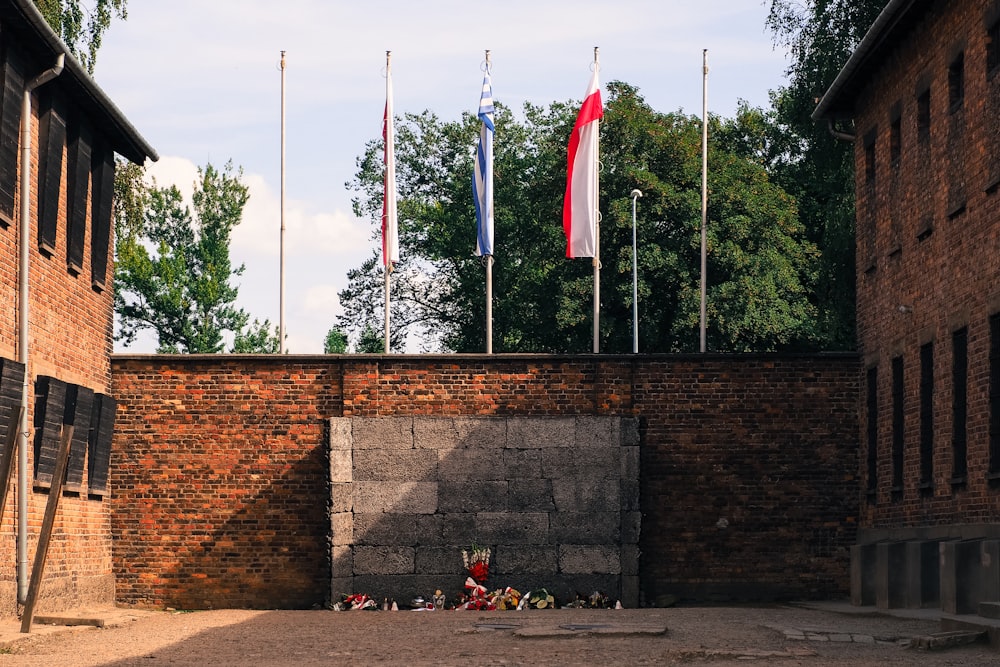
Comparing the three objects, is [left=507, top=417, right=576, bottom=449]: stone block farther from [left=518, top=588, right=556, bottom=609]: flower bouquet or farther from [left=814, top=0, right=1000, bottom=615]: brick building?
[left=814, top=0, right=1000, bottom=615]: brick building

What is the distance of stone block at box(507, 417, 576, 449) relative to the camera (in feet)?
78.9

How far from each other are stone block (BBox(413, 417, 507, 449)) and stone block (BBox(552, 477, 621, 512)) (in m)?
1.11

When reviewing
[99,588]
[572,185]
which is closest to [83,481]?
[99,588]

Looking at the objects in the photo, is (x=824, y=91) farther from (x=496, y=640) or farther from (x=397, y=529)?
(x=496, y=640)

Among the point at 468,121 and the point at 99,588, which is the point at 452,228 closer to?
the point at 468,121

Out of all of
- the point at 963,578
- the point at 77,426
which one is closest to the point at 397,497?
the point at 77,426

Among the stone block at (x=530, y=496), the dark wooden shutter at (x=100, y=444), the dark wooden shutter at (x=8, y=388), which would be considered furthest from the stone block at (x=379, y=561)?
the dark wooden shutter at (x=8, y=388)

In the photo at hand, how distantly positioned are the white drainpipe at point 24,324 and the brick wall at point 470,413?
410 cm

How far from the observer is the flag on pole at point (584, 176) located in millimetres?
28938

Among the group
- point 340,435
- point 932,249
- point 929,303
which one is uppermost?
point 932,249

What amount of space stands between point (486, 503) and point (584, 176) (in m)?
7.62

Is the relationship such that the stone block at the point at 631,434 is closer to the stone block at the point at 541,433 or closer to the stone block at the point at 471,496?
the stone block at the point at 541,433

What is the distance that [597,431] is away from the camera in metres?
24.0

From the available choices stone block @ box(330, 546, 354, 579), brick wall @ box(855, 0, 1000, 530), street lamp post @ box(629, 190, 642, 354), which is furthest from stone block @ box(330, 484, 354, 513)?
street lamp post @ box(629, 190, 642, 354)
